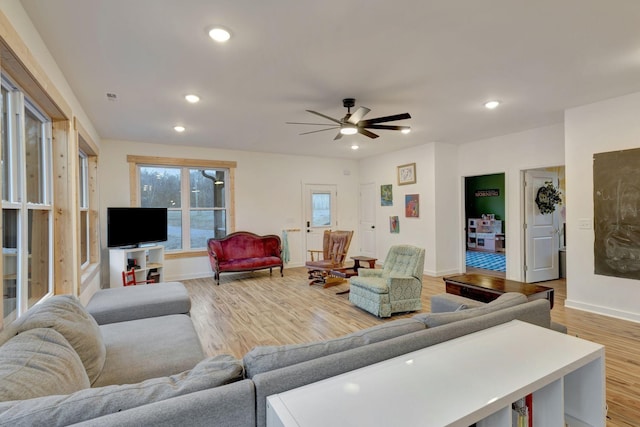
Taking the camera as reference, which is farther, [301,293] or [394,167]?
[394,167]

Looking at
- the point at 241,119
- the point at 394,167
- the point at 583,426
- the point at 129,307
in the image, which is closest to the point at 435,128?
the point at 394,167

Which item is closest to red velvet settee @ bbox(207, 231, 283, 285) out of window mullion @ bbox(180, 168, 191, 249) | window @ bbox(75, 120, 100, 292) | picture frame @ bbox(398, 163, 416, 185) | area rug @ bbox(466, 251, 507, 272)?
window mullion @ bbox(180, 168, 191, 249)

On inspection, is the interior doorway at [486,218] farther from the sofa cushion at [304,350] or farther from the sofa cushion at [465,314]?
the sofa cushion at [304,350]

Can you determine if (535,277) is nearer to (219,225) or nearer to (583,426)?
(583,426)

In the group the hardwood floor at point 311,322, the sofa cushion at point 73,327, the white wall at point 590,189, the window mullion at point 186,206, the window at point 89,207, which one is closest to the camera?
the sofa cushion at point 73,327

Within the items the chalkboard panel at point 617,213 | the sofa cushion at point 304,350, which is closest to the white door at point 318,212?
the chalkboard panel at point 617,213

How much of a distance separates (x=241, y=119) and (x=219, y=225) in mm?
2978

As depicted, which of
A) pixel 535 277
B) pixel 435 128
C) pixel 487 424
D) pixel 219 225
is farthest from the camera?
pixel 219 225

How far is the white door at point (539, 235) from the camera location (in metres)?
5.43

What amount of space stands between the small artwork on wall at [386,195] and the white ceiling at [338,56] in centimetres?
292

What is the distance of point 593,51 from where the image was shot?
263cm

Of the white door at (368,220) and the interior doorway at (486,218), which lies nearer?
the white door at (368,220)

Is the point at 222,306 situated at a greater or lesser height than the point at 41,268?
lesser

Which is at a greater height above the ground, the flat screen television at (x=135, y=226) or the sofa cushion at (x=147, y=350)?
the flat screen television at (x=135, y=226)
